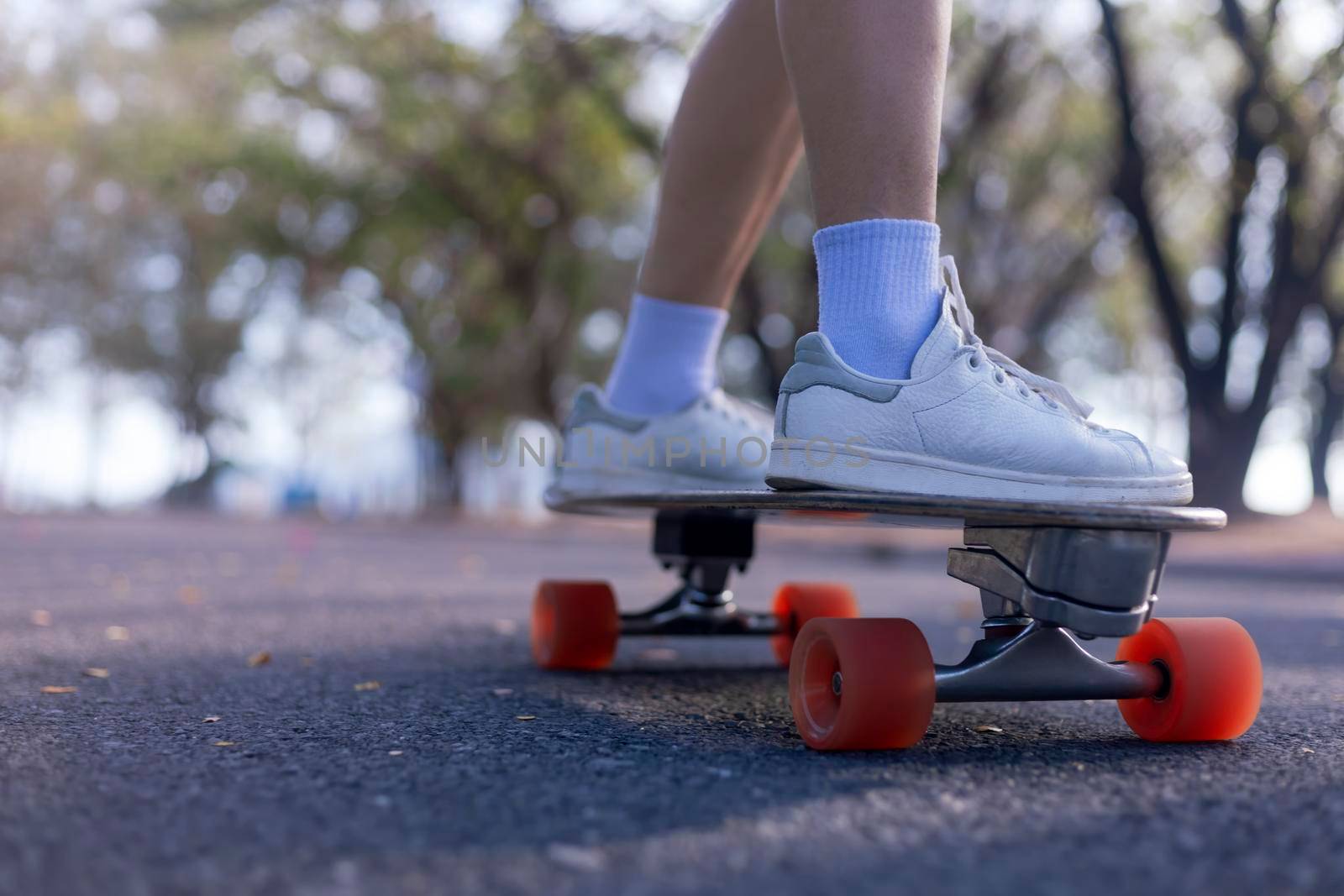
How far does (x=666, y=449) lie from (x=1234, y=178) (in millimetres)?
10505

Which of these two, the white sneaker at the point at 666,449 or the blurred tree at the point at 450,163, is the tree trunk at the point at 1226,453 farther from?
the white sneaker at the point at 666,449

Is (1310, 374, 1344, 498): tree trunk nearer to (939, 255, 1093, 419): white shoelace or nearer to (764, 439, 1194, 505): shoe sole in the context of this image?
(939, 255, 1093, 419): white shoelace

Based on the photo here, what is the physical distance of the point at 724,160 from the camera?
2.40 metres

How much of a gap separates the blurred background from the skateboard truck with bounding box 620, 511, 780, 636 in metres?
7.84

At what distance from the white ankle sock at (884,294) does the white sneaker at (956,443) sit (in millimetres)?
35

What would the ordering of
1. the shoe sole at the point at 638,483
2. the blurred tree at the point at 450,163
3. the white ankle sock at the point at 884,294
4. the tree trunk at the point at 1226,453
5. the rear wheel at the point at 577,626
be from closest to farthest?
the white ankle sock at the point at 884,294 < the shoe sole at the point at 638,483 < the rear wheel at the point at 577,626 < the tree trunk at the point at 1226,453 < the blurred tree at the point at 450,163

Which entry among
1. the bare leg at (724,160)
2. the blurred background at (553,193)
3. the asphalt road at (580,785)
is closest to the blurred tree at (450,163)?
the blurred background at (553,193)

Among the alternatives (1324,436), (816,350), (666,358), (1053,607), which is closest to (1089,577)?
(1053,607)

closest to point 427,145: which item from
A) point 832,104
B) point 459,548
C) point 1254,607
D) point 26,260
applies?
point 459,548

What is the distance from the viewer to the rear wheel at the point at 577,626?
256 centimetres

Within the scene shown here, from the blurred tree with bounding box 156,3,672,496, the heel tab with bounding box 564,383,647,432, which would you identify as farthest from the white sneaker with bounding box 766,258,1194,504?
the blurred tree with bounding box 156,3,672,496

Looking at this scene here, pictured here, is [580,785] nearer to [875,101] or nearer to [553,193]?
[875,101]

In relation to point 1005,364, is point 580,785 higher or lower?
lower

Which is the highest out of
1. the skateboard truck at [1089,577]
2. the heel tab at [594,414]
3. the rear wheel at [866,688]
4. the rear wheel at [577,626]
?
the heel tab at [594,414]
